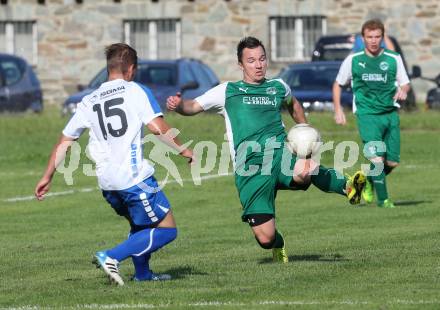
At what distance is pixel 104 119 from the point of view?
10758 mm

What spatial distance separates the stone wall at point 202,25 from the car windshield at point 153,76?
42.0 ft

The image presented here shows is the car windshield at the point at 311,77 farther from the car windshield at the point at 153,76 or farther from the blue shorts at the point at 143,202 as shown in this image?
the blue shorts at the point at 143,202

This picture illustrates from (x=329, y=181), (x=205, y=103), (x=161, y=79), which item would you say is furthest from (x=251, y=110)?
(x=161, y=79)

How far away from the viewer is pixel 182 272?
11688mm

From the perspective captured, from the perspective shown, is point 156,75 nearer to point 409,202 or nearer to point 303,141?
point 409,202

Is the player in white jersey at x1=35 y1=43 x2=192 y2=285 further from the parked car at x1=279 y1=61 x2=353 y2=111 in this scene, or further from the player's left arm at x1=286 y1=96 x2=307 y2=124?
the parked car at x1=279 y1=61 x2=353 y2=111

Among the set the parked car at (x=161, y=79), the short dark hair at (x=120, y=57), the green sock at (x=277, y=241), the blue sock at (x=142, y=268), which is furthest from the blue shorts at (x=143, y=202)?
the parked car at (x=161, y=79)

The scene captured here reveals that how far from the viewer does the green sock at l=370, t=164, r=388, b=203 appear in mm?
17562

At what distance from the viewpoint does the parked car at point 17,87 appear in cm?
3656

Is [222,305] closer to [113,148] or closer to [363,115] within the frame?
[113,148]

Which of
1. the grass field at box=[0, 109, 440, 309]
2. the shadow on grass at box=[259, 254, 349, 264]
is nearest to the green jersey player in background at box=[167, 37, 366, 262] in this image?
the shadow on grass at box=[259, 254, 349, 264]

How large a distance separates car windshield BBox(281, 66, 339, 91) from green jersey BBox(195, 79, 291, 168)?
19.8m

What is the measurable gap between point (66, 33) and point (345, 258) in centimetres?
3671

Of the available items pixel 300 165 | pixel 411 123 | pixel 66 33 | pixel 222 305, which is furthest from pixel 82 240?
pixel 66 33
